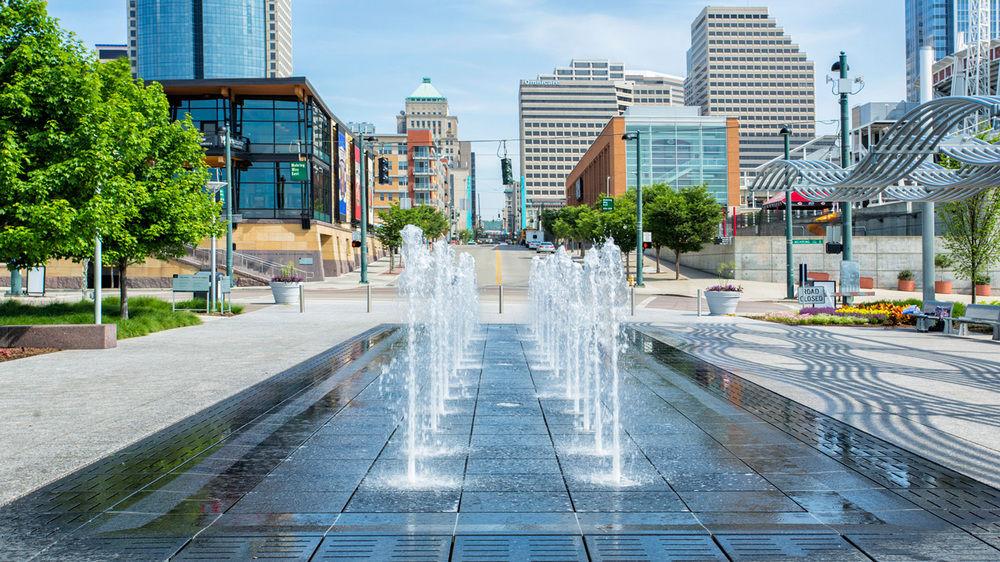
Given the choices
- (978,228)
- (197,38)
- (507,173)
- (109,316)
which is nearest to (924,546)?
(109,316)

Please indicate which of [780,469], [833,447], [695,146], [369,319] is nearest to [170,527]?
[780,469]

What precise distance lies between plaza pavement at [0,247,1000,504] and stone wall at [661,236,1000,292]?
2157 centimetres

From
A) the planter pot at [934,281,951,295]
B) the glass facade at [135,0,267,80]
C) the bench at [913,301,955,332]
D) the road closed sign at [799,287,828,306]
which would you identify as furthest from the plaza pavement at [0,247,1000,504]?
the glass facade at [135,0,267,80]

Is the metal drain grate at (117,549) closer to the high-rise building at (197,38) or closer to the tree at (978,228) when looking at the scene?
the tree at (978,228)

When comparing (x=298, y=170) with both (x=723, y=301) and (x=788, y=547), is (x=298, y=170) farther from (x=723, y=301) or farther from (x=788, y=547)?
(x=788, y=547)

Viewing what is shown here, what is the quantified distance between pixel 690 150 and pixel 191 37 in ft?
362

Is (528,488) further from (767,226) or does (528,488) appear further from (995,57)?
(995,57)

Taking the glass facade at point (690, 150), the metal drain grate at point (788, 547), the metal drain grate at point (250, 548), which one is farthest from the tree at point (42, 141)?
the glass facade at point (690, 150)

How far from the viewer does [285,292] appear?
2770 cm

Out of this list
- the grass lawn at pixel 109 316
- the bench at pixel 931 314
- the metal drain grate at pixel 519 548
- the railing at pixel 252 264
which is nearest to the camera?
the metal drain grate at pixel 519 548

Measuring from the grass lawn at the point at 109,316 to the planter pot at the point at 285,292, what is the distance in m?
5.72

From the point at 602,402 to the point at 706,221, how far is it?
3593 centimetres

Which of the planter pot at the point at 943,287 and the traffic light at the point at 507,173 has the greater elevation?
the traffic light at the point at 507,173

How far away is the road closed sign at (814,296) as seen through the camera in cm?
2267
